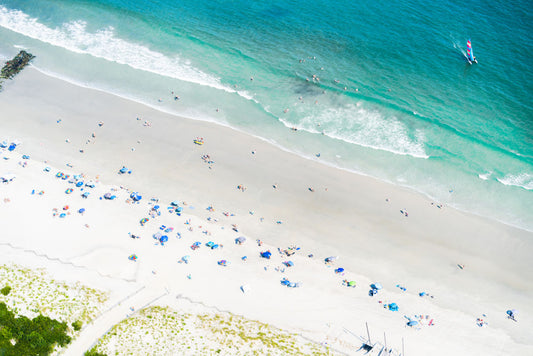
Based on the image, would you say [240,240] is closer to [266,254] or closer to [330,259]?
[266,254]

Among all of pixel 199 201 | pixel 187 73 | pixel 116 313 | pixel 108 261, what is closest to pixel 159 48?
pixel 187 73

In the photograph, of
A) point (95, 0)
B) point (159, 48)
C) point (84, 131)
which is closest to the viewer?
point (84, 131)

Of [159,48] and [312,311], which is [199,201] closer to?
[312,311]

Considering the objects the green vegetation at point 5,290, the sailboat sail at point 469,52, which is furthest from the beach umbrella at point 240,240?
the sailboat sail at point 469,52

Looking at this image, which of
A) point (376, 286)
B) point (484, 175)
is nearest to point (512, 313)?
point (376, 286)

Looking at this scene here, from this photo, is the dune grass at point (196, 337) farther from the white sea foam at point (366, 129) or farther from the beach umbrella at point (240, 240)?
the white sea foam at point (366, 129)

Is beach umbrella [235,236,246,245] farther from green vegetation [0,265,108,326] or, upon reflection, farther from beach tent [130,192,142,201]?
green vegetation [0,265,108,326]
